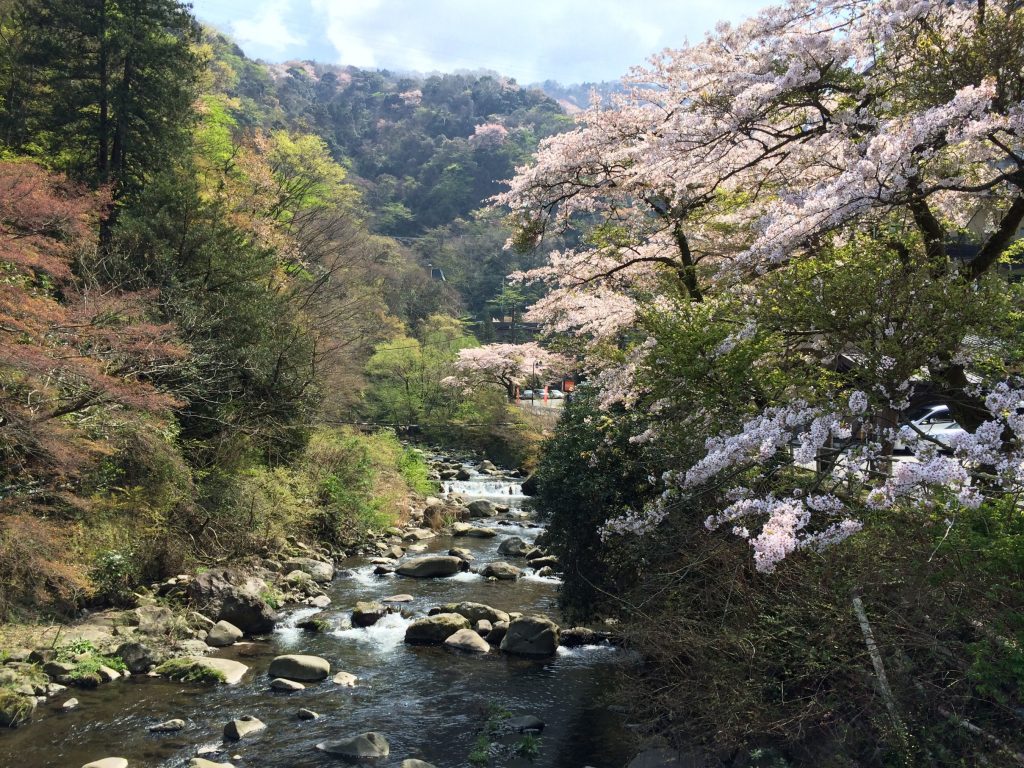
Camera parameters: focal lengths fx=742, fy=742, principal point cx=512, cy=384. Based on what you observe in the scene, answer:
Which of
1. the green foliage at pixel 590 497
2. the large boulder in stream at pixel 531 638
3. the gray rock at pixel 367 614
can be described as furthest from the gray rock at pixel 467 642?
the green foliage at pixel 590 497

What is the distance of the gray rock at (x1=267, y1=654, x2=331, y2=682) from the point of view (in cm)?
902

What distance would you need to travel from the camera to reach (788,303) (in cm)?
527

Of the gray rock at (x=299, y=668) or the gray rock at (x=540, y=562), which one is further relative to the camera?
the gray rock at (x=540, y=562)

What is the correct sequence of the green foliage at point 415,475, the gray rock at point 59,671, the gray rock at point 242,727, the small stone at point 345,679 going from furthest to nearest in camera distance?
the green foliage at point 415,475 → the small stone at point 345,679 → the gray rock at point 59,671 → the gray rock at point 242,727

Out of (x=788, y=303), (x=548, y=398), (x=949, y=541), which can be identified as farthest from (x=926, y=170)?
(x=548, y=398)

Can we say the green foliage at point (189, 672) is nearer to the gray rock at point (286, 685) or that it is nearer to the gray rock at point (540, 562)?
the gray rock at point (286, 685)

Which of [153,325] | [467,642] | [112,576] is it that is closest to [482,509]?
[467,642]

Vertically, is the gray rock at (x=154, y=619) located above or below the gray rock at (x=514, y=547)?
above

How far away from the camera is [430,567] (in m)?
14.6

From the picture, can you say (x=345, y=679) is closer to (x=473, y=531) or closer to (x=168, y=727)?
(x=168, y=727)

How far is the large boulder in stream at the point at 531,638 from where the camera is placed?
9867 mm

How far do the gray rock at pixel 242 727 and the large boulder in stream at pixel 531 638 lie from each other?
136 inches

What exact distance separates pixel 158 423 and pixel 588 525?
7.49m

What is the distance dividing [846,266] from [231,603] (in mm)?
9652
